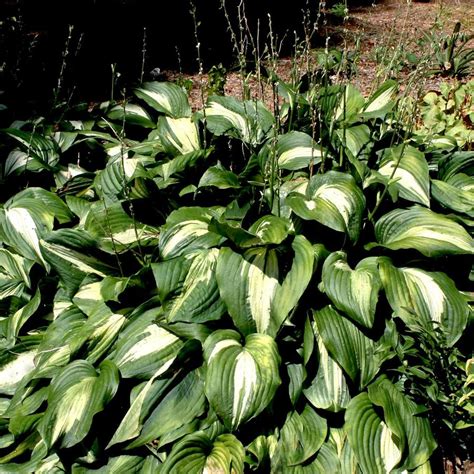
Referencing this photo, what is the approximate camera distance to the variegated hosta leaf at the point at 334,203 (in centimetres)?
274

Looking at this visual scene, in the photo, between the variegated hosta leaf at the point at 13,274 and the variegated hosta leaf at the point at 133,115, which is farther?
the variegated hosta leaf at the point at 133,115

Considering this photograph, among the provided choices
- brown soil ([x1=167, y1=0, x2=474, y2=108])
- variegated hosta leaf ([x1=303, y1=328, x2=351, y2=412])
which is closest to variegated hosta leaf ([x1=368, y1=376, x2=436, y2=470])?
variegated hosta leaf ([x1=303, y1=328, x2=351, y2=412])

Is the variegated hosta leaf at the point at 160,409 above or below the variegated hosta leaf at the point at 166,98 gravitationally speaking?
below

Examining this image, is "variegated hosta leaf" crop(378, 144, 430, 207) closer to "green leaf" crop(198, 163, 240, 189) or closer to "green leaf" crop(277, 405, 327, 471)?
"green leaf" crop(198, 163, 240, 189)

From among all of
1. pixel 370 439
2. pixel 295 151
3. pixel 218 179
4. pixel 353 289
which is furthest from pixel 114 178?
pixel 370 439

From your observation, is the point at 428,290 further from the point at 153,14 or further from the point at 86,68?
the point at 153,14

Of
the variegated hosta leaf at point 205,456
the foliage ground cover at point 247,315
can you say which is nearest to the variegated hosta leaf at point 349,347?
the foliage ground cover at point 247,315

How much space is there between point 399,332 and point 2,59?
14.8ft

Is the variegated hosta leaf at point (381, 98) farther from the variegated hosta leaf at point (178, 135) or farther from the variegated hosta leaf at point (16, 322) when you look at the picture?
the variegated hosta leaf at point (16, 322)

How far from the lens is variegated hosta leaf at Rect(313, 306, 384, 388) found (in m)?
2.57

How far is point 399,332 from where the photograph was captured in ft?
8.99

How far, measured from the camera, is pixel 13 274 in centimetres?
325

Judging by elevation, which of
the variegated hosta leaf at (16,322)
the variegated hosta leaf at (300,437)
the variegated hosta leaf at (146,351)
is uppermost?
the variegated hosta leaf at (146,351)

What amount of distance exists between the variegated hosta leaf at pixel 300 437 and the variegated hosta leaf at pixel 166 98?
6.71 feet
